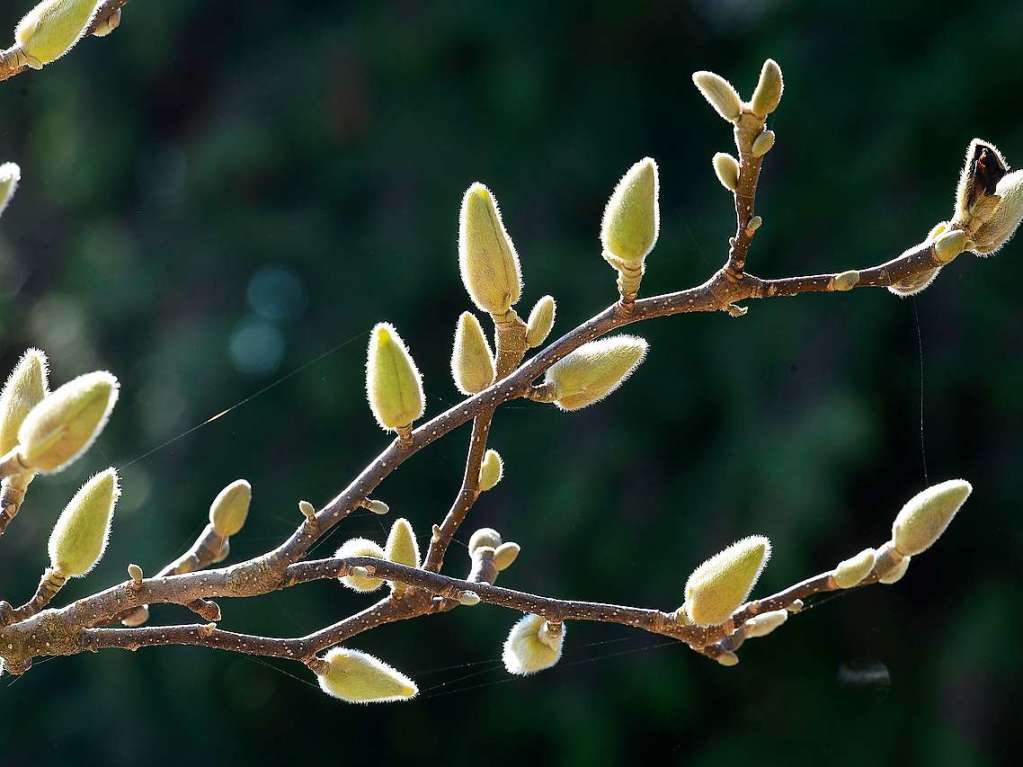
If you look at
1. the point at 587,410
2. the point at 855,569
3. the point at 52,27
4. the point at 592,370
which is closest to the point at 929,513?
the point at 855,569

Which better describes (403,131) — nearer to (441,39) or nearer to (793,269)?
(441,39)

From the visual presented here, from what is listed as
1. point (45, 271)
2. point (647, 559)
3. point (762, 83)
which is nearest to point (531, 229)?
point (647, 559)

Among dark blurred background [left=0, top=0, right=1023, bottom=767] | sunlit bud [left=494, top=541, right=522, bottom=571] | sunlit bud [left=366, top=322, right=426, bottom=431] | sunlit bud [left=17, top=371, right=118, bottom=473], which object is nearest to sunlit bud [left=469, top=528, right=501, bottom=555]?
sunlit bud [left=494, top=541, right=522, bottom=571]

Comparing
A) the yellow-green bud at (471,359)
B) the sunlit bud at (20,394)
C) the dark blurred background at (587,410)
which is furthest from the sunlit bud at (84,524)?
the dark blurred background at (587,410)

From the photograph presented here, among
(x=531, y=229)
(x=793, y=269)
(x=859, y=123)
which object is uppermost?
(x=531, y=229)

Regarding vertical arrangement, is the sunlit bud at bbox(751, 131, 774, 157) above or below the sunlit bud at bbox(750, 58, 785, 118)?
below

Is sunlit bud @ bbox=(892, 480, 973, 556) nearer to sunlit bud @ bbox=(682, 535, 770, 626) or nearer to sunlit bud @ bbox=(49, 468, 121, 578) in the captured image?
sunlit bud @ bbox=(682, 535, 770, 626)

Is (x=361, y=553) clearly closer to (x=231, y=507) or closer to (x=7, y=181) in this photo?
(x=231, y=507)
